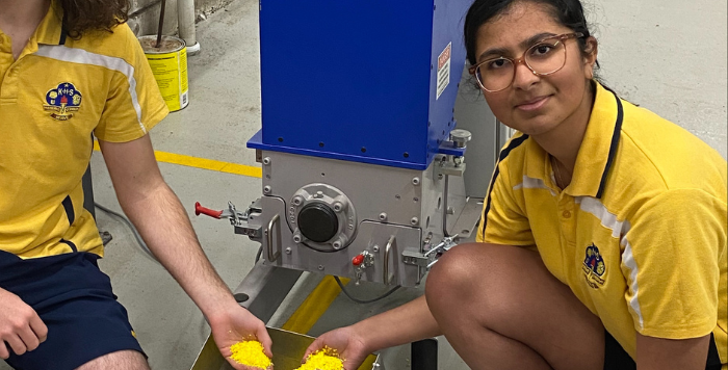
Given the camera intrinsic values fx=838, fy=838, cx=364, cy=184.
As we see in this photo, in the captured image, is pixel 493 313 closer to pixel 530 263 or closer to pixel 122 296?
pixel 530 263

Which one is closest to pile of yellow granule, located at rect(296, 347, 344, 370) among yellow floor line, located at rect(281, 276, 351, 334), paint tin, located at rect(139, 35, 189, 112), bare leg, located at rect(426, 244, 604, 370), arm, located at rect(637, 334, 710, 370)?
bare leg, located at rect(426, 244, 604, 370)

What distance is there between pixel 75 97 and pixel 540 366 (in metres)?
0.97

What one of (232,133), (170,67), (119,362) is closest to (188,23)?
(170,67)

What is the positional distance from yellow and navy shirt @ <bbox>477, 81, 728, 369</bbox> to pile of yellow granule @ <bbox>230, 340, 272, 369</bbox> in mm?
571

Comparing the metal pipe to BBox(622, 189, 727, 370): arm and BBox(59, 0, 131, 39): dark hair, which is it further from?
BBox(622, 189, 727, 370): arm

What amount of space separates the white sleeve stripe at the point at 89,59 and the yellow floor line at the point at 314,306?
2.57 feet

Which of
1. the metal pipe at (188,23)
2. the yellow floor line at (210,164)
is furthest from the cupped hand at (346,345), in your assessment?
the metal pipe at (188,23)

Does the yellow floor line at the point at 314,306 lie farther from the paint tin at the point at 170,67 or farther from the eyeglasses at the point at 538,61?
the paint tin at the point at 170,67

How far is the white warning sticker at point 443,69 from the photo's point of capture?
168cm

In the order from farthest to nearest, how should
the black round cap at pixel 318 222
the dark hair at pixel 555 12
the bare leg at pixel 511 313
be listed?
1. the black round cap at pixel 318 222
2. the bare leg at pixel 511 313
3. the dark hair at pixel 555 12

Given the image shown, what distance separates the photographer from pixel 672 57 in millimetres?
3752

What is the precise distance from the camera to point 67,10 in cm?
146

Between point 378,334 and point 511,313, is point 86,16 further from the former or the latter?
point 511,313

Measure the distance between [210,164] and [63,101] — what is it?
141 centimetres
